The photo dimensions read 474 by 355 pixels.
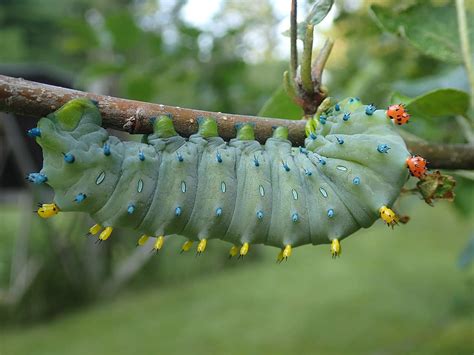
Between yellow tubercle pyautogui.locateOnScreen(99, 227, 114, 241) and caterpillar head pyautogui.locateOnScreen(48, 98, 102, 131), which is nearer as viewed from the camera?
caterpillar head pyautogui.locateOnScreen(48, 98, 102, 131)

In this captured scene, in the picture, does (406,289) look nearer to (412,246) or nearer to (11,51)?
(412,246)

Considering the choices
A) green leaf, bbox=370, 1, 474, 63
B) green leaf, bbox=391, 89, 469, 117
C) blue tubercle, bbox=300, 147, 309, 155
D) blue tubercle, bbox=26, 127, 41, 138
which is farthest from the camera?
green leaf, bbox=370, 1, 474, 63

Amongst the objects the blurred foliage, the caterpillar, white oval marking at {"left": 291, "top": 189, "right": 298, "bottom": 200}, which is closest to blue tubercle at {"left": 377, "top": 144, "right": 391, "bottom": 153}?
the caterpillar

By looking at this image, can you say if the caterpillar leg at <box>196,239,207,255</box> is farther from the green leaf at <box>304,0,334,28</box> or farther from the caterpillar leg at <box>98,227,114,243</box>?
the green leaf at <box>304,0,334,28</box>

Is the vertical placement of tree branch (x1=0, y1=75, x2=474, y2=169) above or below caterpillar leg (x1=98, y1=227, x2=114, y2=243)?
above

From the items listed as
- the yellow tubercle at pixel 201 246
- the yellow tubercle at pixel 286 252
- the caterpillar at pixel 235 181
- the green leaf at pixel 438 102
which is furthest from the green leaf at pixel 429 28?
the yellow tubercle at pixel 201 246

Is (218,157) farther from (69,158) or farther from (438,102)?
(438,102)

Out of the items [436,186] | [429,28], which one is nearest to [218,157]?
[436,186]

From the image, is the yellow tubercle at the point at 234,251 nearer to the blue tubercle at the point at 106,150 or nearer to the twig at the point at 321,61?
the blue tubercle at the point at 106,150
